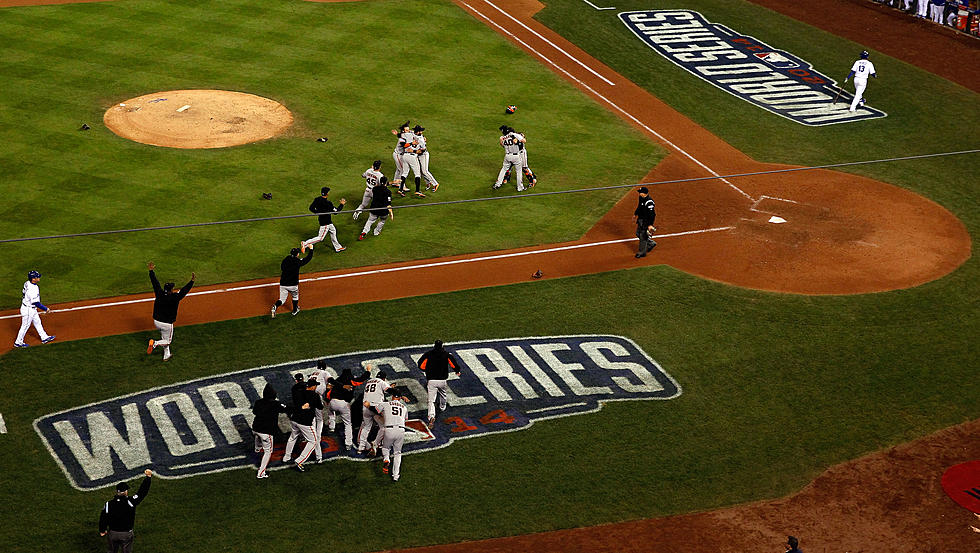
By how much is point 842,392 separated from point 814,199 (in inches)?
357

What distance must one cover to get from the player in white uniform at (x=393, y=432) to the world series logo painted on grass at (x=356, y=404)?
2.23ft

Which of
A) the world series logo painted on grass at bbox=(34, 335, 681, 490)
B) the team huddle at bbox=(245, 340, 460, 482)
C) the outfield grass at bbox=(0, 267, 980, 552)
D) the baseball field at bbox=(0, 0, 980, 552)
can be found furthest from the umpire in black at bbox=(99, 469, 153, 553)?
the team huddle at bbox=(245, 340, 460, 482)

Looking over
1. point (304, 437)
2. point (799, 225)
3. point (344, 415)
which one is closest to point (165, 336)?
point (304, 437)

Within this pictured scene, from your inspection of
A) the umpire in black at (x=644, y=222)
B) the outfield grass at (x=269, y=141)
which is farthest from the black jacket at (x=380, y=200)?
the umpire in black at (x=644, y=222)

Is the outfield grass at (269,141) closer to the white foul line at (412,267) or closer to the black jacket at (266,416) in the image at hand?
the white foul line at (412,267)

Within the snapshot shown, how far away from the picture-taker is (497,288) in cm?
2322

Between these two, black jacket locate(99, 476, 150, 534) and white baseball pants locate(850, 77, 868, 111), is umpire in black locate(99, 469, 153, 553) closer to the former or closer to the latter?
black jacket locate(99, 476, 150, 534)

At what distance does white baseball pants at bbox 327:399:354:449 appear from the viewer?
17950 millimetres

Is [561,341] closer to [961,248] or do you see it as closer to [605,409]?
[605,409]

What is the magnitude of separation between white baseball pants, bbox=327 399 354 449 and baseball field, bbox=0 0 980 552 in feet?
2.06

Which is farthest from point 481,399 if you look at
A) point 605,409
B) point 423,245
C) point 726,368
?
point 423,245

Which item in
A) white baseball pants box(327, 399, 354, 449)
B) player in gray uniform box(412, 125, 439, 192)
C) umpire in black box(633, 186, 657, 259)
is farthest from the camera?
player in gray uniform box(412, 125, 439, 192)

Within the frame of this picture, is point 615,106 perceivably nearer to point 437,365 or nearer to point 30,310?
point 437,365

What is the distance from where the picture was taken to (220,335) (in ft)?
69.2
